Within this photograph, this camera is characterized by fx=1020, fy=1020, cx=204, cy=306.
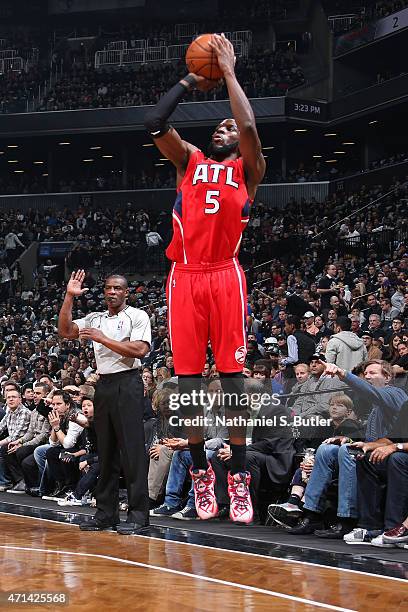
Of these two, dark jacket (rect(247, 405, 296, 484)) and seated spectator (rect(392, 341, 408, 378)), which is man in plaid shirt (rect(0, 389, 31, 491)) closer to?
dark jacket (rect(247, 405, 296, 484))

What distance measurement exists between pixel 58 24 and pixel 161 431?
100ft

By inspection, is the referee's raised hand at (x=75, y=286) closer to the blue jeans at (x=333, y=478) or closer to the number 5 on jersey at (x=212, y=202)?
the number 5 on jersey at (x=212, y=202)

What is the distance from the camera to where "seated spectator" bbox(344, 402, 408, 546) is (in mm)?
7789

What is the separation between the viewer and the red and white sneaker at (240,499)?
546 cm

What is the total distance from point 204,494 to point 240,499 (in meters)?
0.24

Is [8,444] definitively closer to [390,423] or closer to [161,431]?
[161,431]

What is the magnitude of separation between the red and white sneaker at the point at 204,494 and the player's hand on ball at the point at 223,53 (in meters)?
2.19

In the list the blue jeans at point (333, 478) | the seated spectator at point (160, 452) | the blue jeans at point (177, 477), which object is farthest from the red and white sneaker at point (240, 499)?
the seated spectator at point (160, 452)

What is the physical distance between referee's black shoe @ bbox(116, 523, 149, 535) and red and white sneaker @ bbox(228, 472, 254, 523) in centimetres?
208

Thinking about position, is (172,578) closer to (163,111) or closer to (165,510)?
(163,111)

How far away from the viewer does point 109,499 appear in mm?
7754

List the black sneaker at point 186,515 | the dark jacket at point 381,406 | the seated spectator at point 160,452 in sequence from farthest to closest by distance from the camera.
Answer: the seated spectator at point 160,452, the black sneaker at point 186,515, the dark jacket at point 381,406

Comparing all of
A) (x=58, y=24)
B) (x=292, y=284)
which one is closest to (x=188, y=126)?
(x=58, y=24)

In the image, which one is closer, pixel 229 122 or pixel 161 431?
pixel 229 122
